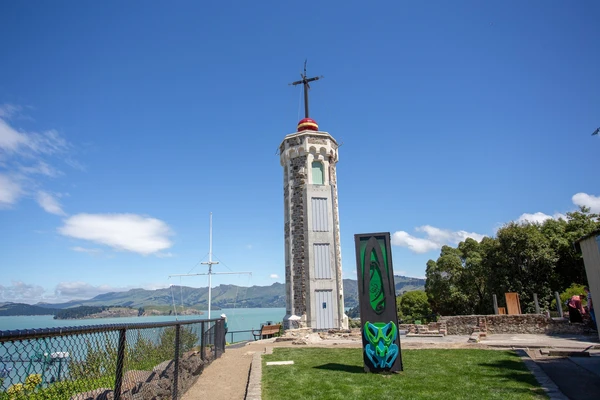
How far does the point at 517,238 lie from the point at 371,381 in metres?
26.0

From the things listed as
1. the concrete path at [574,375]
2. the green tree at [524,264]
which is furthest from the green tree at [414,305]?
the concrete path at [574,375]

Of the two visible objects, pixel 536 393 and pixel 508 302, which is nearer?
pixel 536 393

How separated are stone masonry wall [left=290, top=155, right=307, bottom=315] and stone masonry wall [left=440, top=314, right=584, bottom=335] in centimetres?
827

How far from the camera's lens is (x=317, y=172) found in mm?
26109

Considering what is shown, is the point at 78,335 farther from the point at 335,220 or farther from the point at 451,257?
the point at 451,257

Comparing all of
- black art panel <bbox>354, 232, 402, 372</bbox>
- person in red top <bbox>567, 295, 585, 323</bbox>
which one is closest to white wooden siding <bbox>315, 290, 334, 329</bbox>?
person in red top <bbox>567, 295, 585, 323</bbox>

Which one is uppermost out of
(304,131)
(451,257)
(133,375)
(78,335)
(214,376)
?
(304,131)

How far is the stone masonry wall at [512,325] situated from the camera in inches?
695

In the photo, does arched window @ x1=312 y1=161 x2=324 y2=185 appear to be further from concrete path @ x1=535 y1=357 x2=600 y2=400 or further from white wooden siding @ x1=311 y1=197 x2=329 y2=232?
concrete path @ x1=535 y1=357 x2=600 y2=400

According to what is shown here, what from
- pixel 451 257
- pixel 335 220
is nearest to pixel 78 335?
pixel 335 220

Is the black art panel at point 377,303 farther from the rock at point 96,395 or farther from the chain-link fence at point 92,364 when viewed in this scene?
the rock at point 96,395

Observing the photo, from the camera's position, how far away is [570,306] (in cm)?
1755

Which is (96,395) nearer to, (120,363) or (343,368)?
(120,363)

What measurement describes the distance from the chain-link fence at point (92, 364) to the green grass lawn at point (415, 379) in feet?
6.70
